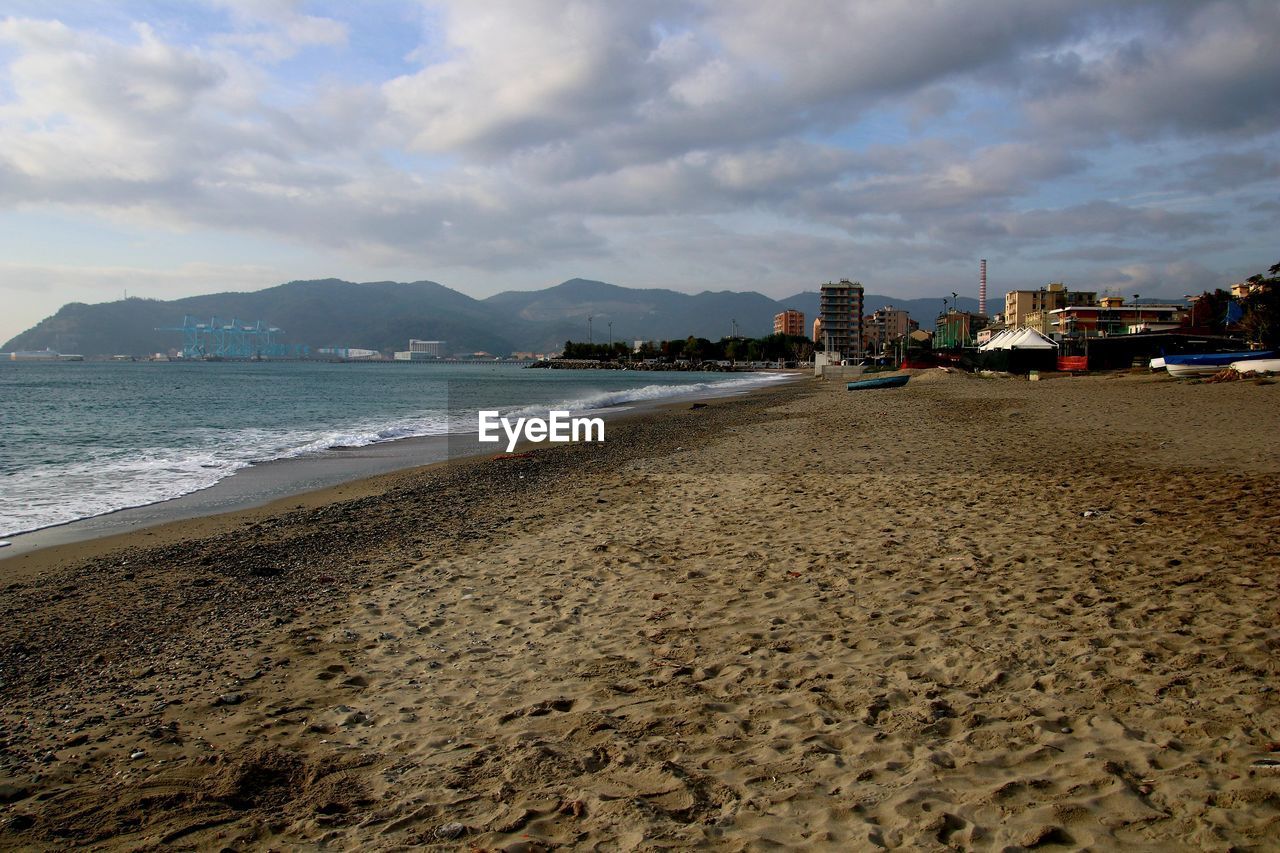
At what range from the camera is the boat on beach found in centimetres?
2681

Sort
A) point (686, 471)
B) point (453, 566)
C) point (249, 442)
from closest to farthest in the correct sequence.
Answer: point (453, 566) < point (686, 471) < point (249, 442)

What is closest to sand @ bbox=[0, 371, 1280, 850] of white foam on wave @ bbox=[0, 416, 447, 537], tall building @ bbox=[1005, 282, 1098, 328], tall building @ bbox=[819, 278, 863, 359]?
white foam on wave @ bbox=[0, 416, 447, 537]

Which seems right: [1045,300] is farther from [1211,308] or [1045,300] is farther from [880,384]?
[880,384]

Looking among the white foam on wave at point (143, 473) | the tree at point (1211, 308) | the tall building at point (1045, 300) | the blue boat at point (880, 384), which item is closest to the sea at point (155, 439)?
the white foam on wave at point (143, 473)

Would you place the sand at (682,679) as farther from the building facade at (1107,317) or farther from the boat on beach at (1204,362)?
the building facade at (1107,317)

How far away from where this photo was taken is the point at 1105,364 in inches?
1490

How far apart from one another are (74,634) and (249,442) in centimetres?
1678

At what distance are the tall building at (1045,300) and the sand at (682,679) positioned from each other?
120 m

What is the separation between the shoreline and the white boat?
932 inches

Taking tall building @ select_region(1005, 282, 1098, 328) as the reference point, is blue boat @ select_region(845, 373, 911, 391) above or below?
below

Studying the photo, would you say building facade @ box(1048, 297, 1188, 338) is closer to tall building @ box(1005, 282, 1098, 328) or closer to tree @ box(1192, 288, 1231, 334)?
tree @ box(1192, 288, 1231, 334)

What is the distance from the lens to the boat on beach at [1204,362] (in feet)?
88.0

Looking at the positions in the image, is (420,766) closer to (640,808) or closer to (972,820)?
(640,808)

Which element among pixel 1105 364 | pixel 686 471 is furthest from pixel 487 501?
pixel 1105 364
